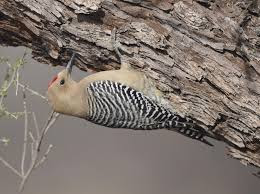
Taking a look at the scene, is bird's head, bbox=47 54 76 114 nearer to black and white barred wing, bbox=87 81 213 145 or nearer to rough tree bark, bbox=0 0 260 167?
black and white barred wing, bbox=87 81 213 145

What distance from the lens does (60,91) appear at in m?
2.78

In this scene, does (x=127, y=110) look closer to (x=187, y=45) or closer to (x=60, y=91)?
(x=60, y=91)

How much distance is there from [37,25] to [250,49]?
1076 mm

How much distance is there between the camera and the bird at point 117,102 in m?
2.48

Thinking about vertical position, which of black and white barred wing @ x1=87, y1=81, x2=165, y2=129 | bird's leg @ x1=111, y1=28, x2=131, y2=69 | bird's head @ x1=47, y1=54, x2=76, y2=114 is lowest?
bird's head @ x1=47, y1=54, x2=76, y2=114

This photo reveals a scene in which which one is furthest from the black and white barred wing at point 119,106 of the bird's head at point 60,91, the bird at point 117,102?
the bird's head at point 60,91

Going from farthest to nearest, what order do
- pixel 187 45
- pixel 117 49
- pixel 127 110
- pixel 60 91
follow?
pixel 60 91, pixel 127 110, pixel 117 49, pixel 187 45

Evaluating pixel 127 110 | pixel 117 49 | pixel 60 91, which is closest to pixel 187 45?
pixel 117 49

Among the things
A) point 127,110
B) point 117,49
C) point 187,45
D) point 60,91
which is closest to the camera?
point 187,45

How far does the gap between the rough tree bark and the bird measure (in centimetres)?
9

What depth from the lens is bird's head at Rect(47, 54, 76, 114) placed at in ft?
9.03

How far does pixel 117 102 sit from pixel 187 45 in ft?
1.85

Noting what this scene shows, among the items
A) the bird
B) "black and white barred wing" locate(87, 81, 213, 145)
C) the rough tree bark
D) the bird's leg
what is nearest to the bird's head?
the bird

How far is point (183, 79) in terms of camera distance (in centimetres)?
231
